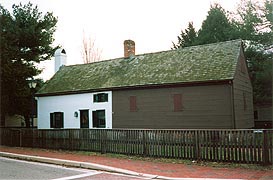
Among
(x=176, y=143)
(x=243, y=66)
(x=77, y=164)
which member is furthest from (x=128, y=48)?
(x=77, y=164)

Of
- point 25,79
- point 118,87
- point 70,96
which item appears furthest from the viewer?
point 25,79

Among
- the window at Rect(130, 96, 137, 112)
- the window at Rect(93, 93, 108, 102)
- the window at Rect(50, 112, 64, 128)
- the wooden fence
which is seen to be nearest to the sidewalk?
the wooden fence

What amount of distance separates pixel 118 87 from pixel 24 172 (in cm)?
1173

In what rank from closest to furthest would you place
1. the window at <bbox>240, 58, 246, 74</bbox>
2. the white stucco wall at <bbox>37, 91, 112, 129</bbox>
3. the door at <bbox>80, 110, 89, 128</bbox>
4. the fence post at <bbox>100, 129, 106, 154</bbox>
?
1. the fence post at <bbox>100, 129, 106, 154</bbox>
2. the window at <bbox>240, 58, 246, 74</bbox>
3. the white stucco wall at <bbox>37, 91, 112, 129</bbox>
4. the door at <bbox>80, 110, 89, 128</bbox>

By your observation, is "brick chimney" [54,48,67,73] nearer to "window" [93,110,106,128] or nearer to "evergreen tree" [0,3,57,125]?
"evergreen tree" [0,3,57,125]

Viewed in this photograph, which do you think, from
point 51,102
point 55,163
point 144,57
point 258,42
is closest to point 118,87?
point 144,57

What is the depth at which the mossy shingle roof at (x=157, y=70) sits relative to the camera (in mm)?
18688

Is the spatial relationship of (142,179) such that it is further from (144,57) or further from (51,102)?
(51,102)

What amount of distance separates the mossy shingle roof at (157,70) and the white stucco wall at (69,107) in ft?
1.96

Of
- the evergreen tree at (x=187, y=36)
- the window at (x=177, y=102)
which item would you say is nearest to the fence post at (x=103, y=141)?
the window at (x=177, y=102)

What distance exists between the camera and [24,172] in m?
10.2

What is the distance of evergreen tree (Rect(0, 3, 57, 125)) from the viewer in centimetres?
A: 2402

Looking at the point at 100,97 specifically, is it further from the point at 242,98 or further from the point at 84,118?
the point at 242,98

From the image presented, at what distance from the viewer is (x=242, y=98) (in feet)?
65.7
